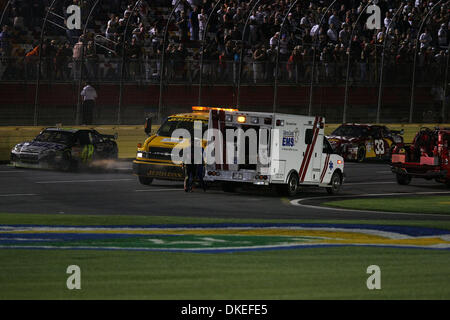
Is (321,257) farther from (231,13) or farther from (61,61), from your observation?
(231,13)

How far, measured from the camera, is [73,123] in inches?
1321

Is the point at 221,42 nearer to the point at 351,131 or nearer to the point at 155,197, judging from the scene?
the point at 351,131

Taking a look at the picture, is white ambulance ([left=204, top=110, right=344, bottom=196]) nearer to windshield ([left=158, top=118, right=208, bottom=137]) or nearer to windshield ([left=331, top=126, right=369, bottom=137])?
windshield ([left=158, top=118, right=208, bottom=137])

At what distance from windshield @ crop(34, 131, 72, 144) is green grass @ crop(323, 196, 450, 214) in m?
9.06

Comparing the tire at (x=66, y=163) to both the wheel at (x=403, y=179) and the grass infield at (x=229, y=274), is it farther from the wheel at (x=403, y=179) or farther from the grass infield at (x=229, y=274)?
the grass infield at (x=229, y=274)

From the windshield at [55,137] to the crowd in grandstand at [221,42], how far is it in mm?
3013

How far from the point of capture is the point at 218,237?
16.8 meters

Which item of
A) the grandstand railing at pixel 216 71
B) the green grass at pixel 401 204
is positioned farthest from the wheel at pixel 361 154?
the green grass at pixel 401 204

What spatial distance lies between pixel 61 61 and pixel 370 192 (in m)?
11.5

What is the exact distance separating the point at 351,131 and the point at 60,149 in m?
12.2

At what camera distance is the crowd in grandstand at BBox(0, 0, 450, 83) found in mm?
33969

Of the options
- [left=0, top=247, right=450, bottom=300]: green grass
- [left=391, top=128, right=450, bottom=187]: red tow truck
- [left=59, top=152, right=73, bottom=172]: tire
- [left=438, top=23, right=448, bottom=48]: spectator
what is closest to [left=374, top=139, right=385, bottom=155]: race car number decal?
[left=391, top=128, right=450, bottom=187]: red tow truck

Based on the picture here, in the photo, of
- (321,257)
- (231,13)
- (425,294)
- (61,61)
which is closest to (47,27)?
(61,61)

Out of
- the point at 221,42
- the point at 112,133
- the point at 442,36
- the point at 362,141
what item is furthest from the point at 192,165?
the point at 442,36
